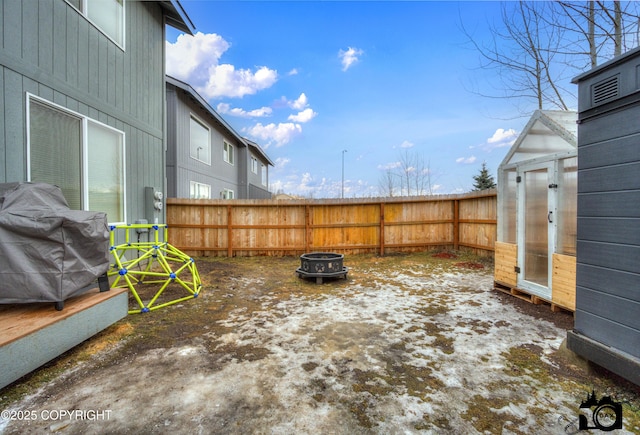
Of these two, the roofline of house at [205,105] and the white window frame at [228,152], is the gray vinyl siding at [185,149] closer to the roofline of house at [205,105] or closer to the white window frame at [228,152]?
the roofline of house at [205,105]

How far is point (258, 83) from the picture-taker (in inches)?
502

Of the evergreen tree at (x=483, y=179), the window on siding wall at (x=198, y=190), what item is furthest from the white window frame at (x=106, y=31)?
the evergreen tree at (x=483, y=179)

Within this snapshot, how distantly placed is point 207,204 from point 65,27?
4794mm

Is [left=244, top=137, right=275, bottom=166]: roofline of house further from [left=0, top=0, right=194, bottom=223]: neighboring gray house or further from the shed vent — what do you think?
the shed vent

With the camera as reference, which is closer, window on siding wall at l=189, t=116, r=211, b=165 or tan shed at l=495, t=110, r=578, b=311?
tan shed at l=495, t=110, r=578, b=311

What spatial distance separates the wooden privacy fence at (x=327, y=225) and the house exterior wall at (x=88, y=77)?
84.0 inches

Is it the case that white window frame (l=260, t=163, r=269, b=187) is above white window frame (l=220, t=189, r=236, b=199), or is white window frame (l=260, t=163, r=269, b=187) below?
above

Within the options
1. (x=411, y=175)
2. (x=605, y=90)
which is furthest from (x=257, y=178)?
(x=605, y=90)

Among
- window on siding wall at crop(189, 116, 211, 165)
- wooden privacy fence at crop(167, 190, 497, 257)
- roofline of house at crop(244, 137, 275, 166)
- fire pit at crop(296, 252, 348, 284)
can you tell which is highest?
roofline of house at crop(244, 137, 275, 166)

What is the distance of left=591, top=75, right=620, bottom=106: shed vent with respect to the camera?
2105 millimetres

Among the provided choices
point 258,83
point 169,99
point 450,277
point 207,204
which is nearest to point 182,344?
point 450,277

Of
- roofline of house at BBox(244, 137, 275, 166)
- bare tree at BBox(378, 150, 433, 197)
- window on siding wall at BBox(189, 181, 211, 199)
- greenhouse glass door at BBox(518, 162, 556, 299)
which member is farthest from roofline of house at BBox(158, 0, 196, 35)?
bare tree at BBox(378, 150, 433, 197)

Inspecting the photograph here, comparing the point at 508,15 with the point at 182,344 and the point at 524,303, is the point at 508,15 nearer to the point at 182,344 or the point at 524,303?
the point at 524,303

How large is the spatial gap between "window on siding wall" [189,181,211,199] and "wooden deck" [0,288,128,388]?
24.3 feet
